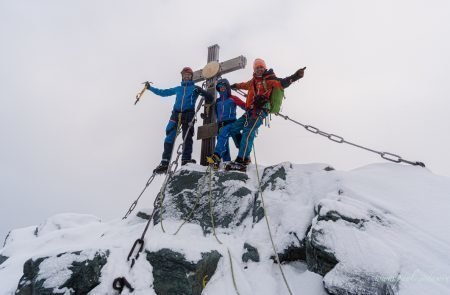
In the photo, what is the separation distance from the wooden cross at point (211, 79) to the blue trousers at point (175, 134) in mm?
294

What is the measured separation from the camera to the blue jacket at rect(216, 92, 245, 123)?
7.53 meters

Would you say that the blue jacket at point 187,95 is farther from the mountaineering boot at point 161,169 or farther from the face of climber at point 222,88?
the mountaineering boot at point 161,169

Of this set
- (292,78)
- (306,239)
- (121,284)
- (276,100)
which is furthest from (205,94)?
(121,284)

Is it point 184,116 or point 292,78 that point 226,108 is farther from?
point 292,78

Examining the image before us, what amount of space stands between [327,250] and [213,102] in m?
5.10

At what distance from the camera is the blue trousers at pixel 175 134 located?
7660 millimetres

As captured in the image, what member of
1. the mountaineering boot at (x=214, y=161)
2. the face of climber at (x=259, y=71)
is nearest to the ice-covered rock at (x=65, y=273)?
the mountaineering boot at (x=214, y=161)

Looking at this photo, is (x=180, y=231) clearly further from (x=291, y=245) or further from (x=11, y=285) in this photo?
(x=11, y=285)

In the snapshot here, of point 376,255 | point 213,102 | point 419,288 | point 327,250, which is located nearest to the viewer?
point 419,288

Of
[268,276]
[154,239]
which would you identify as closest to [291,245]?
[268,276]

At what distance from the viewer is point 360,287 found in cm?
324

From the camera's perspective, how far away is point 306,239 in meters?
4.13

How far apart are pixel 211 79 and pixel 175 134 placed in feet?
6.03

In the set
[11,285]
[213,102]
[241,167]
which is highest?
[213,102]
